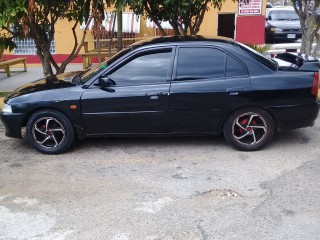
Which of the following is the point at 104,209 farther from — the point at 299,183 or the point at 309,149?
the point at 309,149

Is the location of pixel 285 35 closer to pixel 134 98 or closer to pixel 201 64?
pixel 201 64

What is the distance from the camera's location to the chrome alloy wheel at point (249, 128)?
507 cm

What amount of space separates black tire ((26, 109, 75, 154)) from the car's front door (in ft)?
0.88

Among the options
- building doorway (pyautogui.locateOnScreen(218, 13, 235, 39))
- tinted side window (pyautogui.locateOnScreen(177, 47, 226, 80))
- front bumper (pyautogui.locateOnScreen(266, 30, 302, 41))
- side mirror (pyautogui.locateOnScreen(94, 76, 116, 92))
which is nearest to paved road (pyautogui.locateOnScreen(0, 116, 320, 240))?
side mirror (pyautogui.locateOnScreen(94, 76, 116, 92))

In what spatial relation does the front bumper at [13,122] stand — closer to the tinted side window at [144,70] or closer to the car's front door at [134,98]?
the car's front door at [134,98]

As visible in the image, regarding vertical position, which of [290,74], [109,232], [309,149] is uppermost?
[290,74]

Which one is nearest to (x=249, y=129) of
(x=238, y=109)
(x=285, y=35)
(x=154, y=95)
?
(x=238, y=109)

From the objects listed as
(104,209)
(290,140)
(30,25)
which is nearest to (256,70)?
(290,140)

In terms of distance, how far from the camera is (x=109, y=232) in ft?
11.2

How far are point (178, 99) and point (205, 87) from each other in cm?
37

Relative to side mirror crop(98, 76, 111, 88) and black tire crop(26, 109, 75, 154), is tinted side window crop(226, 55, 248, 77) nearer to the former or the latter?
side mirror crop(98, 76, 111, 88)

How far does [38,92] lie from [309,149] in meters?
3.60

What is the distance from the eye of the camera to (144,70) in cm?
508

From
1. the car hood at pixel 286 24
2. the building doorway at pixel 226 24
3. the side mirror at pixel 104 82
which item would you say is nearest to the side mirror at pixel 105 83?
the side mirror at pixel 104 82
